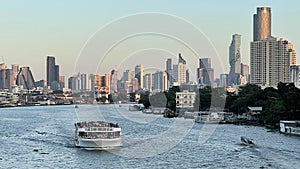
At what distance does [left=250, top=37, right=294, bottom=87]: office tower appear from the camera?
474 ft

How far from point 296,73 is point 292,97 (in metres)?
60.9

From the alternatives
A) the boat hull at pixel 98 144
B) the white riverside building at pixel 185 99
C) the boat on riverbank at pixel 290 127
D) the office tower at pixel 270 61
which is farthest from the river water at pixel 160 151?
the office tower at pixel 270 61

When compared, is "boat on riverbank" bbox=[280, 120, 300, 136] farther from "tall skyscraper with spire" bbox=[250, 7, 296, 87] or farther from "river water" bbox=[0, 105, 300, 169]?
"tall skyscraper with spire" bbox=[250, 7, 296, 87]

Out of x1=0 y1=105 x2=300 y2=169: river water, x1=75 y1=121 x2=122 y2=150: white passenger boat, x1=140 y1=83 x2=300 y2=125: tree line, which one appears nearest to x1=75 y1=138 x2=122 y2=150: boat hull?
x1=75 y1=121 x2=122 y2=150: white passenger boat

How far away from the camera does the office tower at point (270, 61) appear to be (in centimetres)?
14462

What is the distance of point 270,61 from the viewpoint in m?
151

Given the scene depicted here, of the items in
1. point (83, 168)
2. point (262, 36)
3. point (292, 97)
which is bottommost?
point (83, 168)

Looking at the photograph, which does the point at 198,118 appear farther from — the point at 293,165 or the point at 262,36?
the point at 262,36

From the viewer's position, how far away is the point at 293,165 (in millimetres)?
28719

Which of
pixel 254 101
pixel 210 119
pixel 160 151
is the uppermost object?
pixel 254 101

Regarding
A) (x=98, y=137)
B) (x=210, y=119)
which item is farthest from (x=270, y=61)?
(x=98, y=137)

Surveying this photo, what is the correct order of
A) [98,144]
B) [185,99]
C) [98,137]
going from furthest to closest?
1. [185,99]
2. [98,137]
3. [98,144]

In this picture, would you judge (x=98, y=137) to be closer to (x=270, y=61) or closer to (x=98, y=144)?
(x=98, y=144)

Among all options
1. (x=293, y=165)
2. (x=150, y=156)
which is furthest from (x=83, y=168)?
(x=293, y=165)
